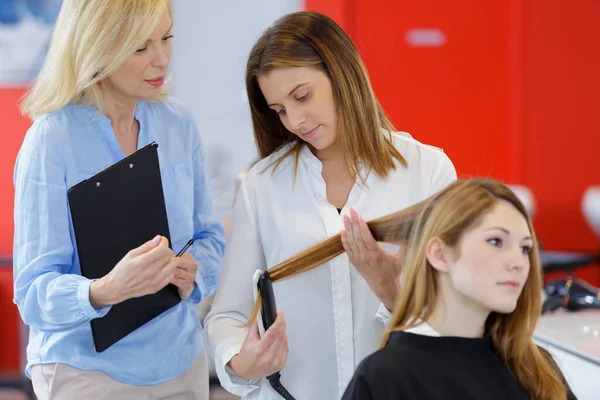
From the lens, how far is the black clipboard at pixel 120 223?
5.55ft

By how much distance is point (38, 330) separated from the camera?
181cm

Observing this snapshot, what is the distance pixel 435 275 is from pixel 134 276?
→ 560 mm

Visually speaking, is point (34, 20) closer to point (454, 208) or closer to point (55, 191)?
point (55, 191)

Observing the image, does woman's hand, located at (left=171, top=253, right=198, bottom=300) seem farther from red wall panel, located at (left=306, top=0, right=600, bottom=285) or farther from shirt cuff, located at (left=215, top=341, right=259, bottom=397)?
red wall panel, located at (left=306, top=0, right=600, bottom=285)

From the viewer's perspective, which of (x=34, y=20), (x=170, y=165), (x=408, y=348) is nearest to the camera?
(x=408, y=348)

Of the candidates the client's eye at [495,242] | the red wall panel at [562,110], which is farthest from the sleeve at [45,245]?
the red wall panel at [562,110]

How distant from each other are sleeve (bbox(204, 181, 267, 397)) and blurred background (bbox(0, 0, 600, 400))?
2.94 meters

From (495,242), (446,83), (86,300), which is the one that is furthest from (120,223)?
(446,83)

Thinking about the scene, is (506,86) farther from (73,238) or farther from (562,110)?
(73,238)

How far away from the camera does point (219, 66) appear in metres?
4.89

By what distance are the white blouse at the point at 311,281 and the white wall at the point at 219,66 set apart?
300 centimetres

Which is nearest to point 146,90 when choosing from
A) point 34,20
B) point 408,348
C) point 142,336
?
point 142,336

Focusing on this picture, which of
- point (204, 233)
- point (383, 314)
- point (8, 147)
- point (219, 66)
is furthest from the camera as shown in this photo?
point (219, 66)

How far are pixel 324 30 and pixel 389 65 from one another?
10.7ft
